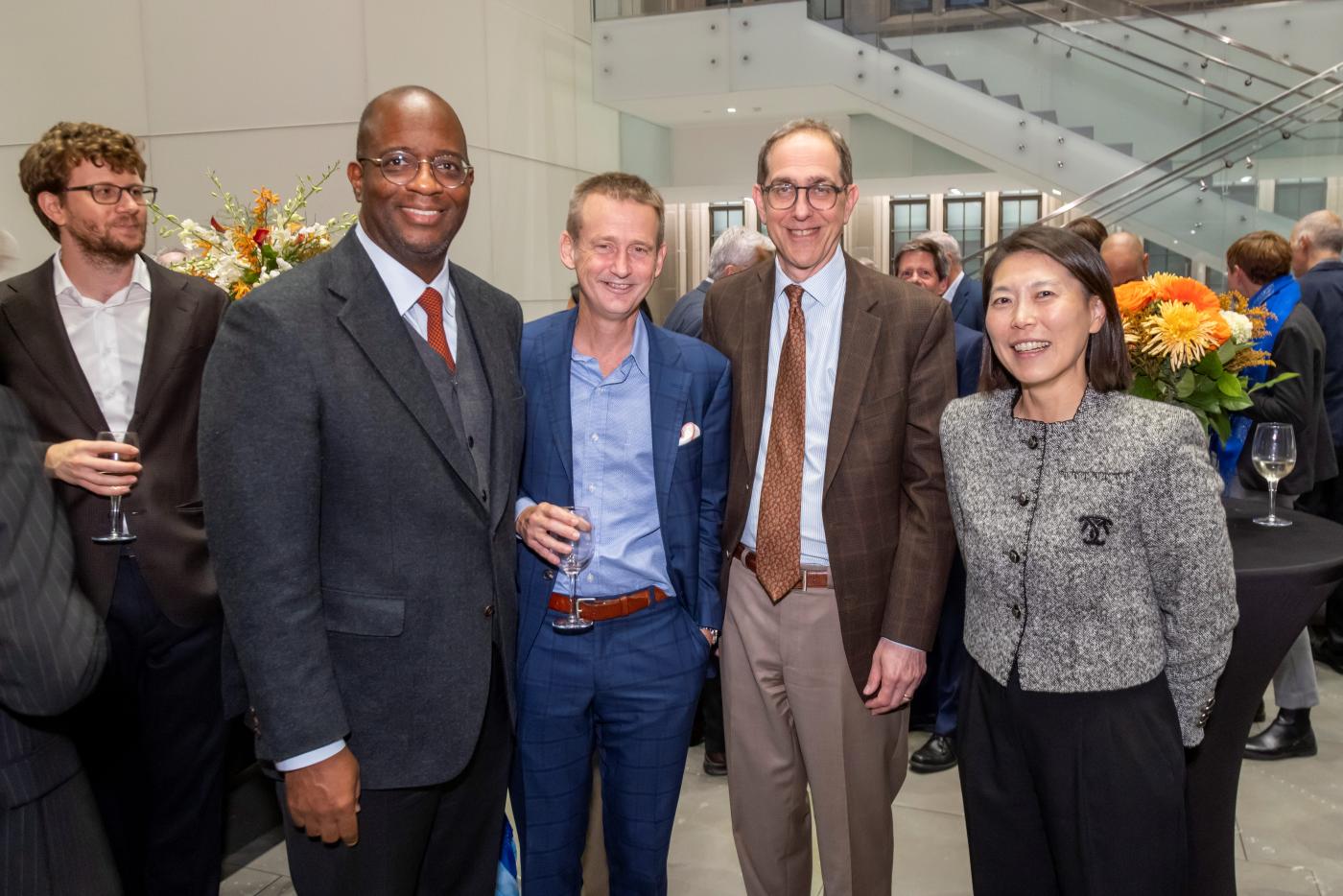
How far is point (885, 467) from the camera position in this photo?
2227 mm

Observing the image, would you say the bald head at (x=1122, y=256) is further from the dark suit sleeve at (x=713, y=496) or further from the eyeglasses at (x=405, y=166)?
the eyeglasses at (x=405, y=166)

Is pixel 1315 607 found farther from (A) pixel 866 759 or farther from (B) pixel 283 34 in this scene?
(B) pixel 283 34

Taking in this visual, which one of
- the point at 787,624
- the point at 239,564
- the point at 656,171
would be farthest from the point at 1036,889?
the point at 656,171

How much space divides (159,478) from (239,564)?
109 centimetres

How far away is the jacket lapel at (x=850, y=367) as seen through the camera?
7.21 feet

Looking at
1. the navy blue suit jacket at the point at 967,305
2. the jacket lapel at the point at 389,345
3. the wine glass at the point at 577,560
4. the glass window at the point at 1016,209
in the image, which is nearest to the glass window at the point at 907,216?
the glass window at the point at 1016,209

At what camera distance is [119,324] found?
2.56 meters

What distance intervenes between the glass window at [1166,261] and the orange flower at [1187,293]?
15.9ft

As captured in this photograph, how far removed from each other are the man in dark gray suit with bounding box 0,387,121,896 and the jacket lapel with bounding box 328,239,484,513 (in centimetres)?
50

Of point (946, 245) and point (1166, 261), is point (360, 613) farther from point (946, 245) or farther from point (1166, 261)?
point (1166, 261)

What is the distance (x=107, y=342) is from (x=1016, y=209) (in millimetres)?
10609

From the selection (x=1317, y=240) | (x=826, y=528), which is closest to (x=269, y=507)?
(x=826, y=528)

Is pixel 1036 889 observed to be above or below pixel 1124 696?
below

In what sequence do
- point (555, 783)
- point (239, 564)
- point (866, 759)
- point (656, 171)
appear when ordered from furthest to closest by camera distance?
point (656, 171) < point (866, 759) < point (555, 783) < point (239, 564)
